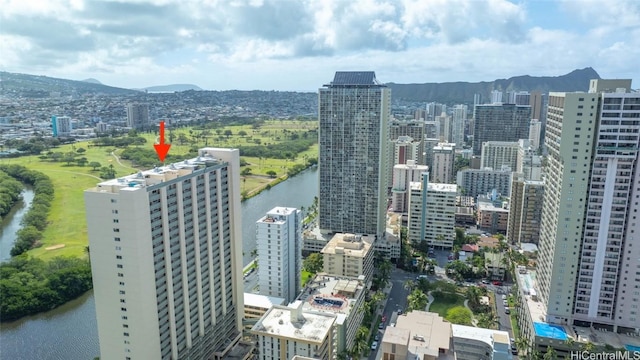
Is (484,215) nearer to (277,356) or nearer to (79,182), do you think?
(277,356)

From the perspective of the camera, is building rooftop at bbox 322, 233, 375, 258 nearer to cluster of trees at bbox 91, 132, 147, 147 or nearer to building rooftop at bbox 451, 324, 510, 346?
building rooftop at bbox 451, 324, 510, 346

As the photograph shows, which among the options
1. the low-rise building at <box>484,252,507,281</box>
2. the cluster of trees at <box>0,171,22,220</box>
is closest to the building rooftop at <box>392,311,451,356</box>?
the low-rise building at <box>484,252,507,281</box>

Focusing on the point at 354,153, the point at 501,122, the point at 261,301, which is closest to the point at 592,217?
the point at 261,301

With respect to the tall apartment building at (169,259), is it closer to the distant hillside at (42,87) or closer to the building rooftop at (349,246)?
the building rooftop at (349,246)

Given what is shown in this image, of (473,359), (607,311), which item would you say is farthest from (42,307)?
(607,311)

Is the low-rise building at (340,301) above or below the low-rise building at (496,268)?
above

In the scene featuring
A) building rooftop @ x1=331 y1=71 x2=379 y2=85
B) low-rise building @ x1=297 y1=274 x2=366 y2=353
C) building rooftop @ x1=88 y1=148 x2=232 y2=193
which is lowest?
low-rise building @ x1=297 y1=274 x2=366 y2=353

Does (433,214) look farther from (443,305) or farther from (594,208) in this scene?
(594,208)

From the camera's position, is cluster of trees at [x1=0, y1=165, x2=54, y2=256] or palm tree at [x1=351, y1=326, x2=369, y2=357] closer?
palm tree at [x1=351, y1=326, x2=369, y2=357]

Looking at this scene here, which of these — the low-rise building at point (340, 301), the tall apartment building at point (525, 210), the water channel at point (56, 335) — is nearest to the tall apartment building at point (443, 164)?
the tall apartment building at point (525, 210)
